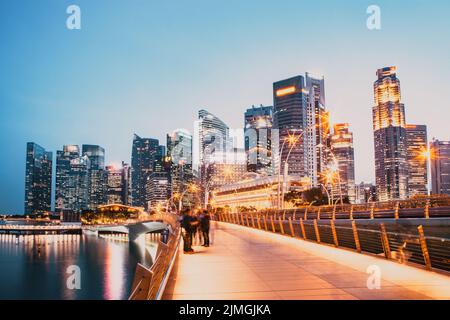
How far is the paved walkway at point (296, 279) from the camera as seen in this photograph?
9.10 meters

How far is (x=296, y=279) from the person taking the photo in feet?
37.2

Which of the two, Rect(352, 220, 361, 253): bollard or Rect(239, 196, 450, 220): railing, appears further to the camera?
Rect(239, 196, 450, 220): railing

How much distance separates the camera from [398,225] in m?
26.2

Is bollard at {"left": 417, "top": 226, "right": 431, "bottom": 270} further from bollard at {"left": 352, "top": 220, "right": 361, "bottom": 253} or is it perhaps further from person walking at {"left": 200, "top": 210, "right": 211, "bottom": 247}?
person walking at {"left": 200, "top": 210, "right": 211, "bottom": 247}

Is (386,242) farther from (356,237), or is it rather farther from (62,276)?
(62,276)

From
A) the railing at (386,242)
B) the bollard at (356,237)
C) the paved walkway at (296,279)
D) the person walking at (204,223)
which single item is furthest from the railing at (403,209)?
the paved walkway at (296,279)

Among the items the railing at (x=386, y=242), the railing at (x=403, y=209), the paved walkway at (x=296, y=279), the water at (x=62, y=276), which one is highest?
the railing at (x=403, y=209)

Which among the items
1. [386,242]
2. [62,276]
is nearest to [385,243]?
[386,242]

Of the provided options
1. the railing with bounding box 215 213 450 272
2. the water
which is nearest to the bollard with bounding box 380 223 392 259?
the railing with bounding box 215 213 450 272

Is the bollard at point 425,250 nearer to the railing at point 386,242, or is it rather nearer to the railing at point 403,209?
the railing at point 386,242

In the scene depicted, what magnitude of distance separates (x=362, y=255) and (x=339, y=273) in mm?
4713

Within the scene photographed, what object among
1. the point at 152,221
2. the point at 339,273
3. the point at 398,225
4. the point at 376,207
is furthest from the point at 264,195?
the point at 339,273

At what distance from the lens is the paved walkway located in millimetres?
9102
